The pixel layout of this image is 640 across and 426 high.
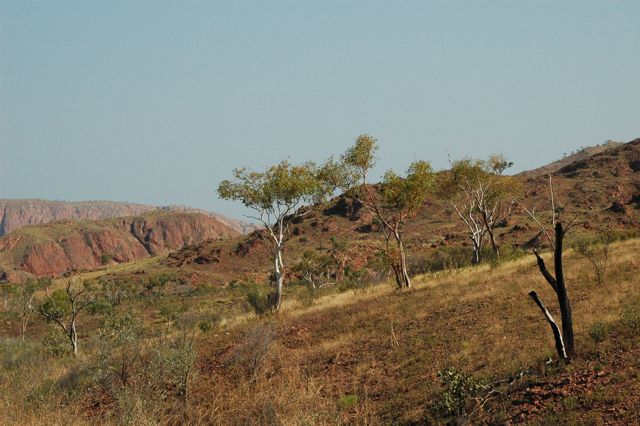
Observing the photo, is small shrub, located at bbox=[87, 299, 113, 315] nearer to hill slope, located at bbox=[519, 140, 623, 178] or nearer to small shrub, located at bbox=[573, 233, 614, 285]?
small shrub, located at bbox=[573, 233, 614, 285]

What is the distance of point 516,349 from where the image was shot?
44.9 feet

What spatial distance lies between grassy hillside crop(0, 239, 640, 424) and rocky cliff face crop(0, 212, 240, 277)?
125671mm

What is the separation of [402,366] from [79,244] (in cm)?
17060

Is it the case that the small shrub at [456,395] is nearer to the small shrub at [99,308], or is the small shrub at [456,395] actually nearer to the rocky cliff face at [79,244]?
the small shrub at [99,308]

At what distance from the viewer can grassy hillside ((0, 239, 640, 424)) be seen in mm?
10469

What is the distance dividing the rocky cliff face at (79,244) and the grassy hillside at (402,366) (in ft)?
412

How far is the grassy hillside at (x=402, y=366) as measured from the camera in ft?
34.3

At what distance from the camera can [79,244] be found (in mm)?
168250

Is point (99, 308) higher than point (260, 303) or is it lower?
lower

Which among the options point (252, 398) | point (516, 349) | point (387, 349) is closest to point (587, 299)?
point (516, 349)

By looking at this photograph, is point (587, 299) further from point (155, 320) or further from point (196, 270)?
point (196, 270)

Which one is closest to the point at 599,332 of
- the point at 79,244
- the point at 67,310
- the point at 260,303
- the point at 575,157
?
the point at 260,303

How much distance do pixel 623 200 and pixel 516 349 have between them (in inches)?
2756

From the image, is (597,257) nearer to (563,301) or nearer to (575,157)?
(563,301)
